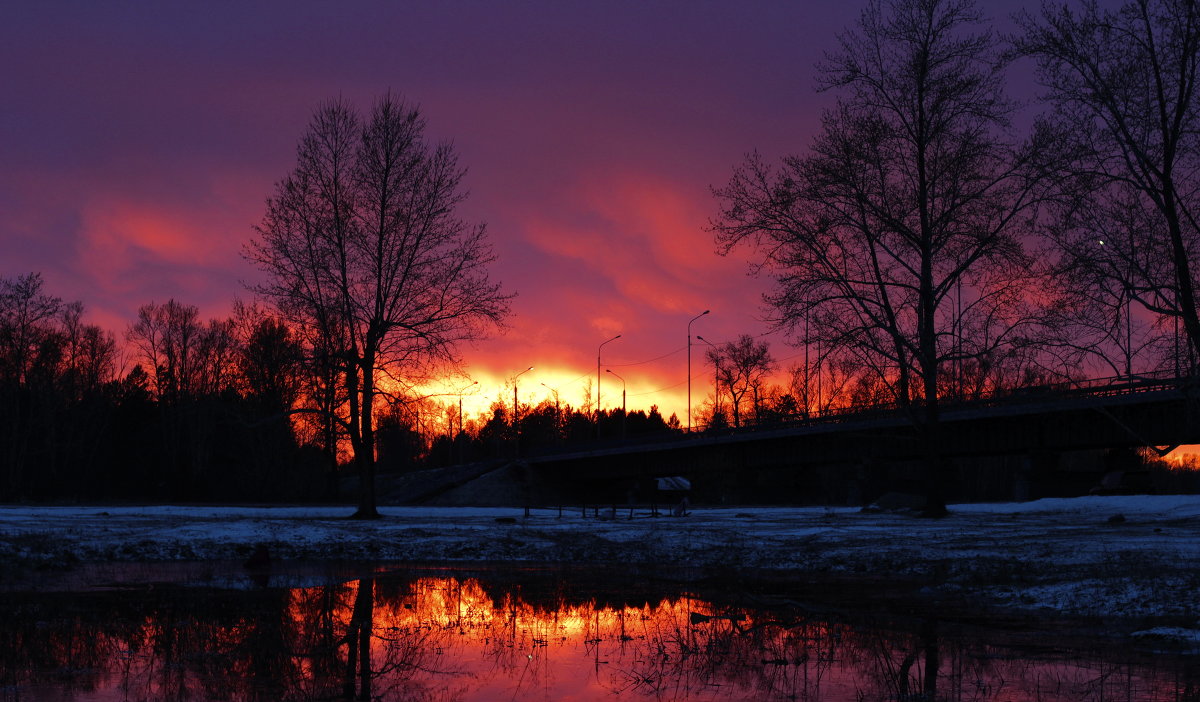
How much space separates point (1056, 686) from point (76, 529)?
2569 cm

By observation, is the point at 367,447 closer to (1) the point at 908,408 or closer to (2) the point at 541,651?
(1) the point at 908,408

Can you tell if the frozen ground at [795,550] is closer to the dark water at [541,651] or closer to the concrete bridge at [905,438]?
the dark water at [541,651]

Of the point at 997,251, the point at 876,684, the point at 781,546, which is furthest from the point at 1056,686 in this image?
the point at 997,251

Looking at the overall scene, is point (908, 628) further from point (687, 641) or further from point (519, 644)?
point (519, 644)

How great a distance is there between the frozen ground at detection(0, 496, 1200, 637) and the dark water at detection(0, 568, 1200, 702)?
245 cm

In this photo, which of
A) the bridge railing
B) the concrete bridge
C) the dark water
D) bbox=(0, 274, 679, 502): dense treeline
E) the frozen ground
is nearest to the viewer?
the dark water

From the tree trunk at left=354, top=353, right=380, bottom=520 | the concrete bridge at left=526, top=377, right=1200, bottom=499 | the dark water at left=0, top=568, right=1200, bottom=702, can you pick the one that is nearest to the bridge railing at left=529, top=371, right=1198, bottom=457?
the concrete bridge at left=526, top=377, right=1200, bottom=499

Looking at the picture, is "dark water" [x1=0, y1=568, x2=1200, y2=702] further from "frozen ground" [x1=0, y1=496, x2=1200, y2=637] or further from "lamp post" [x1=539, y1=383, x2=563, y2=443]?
"lamp post" [x1=539, y1=383, x2=563, y2=443]

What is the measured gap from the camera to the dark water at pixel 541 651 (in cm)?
871

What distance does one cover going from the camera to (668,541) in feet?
85.7

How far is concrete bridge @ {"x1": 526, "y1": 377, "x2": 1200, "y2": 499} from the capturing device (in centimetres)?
5044

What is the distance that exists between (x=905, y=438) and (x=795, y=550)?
21.2 metres

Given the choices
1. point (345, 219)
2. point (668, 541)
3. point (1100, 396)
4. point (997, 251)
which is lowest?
point (668, 541)

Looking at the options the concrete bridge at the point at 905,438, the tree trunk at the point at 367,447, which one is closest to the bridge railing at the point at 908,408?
the concrete bridge at the point at 905,438
